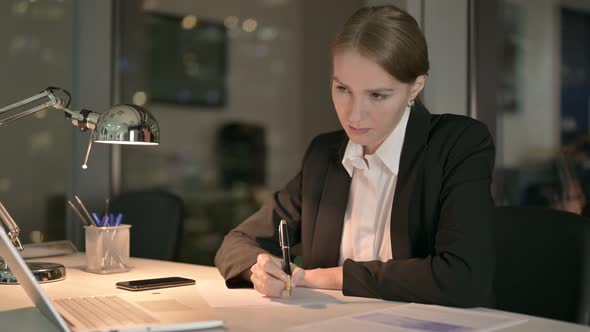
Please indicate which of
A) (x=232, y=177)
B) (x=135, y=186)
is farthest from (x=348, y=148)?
(x=135, y=186)

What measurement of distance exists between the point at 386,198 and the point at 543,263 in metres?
0.42

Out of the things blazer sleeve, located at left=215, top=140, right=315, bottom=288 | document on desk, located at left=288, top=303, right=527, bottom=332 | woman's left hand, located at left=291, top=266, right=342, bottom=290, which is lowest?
document on desk, located at left=288, top=303, right=527, bottom=332

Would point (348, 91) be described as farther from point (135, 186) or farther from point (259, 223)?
point (135, 186)

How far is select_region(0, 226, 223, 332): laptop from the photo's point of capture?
4.05 ft

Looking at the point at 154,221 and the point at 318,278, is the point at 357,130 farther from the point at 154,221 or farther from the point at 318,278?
the point at 154,221

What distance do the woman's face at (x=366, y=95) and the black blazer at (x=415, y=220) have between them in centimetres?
10

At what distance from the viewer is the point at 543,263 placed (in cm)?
172

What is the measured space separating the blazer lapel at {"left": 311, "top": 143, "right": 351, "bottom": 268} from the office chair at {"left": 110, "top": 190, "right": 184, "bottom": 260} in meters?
0.82

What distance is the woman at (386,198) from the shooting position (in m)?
1.56

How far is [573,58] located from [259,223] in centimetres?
122

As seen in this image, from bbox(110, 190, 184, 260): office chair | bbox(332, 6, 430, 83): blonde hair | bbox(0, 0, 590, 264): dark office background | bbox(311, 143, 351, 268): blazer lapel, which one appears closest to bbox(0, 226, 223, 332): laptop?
bbox(311, 143, 351, 268): blazer lapel

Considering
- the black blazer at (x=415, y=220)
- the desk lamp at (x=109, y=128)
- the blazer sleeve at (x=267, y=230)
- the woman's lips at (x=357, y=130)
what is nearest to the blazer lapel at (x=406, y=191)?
the black blazer at (x=415, y=220)

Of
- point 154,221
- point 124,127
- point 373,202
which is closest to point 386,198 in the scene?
point 373,202

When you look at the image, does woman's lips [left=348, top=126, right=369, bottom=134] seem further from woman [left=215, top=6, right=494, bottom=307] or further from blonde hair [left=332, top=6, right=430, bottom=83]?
blonde hair [left=332, top=6, right=430, bottom=83]
